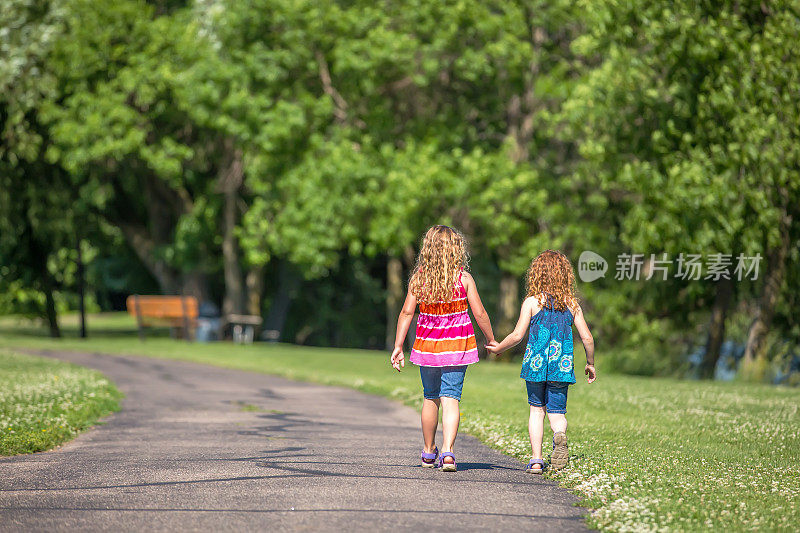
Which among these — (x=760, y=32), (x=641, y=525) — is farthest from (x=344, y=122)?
(x=641, y=525)

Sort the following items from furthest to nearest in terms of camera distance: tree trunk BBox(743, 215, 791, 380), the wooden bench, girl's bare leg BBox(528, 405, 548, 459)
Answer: the wooden bench < tree trunk BBox(743, 215, 791, 380) < girl's bare leg BBox(528, 405, 548, 459)

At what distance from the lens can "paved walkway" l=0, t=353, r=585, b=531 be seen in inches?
273

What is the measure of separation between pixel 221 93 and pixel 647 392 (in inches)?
714

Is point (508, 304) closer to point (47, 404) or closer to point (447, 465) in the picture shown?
point (47, 404)

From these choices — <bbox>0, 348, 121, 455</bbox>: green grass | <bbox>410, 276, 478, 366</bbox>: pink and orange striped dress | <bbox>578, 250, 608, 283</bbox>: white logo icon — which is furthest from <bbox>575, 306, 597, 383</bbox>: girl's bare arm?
<bbox>578, 250, 608, 283</bbox>: white logo icon

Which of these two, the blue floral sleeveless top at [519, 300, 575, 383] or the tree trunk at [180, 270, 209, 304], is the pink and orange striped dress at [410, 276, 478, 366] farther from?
the tree trunk at [180, 270, 209, 304]

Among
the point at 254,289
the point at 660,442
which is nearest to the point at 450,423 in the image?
the point at 660,442

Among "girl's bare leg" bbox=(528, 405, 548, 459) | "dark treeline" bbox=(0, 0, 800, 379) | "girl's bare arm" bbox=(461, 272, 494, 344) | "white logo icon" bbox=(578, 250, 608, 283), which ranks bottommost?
"girl's bare leg" bbox=(528, 405, 548, 459)

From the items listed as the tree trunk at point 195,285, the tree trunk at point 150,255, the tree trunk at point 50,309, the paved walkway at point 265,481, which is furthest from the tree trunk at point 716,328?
the tree trunk at point 50,309

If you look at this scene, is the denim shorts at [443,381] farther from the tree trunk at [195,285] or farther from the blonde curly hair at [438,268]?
the tree trunk at [195,285]

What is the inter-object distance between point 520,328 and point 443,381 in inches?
Answer: 30.6

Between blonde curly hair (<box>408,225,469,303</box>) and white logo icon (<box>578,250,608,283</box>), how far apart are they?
1843cm

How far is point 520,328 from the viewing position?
8.94 meters

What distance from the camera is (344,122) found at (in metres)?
32.7
